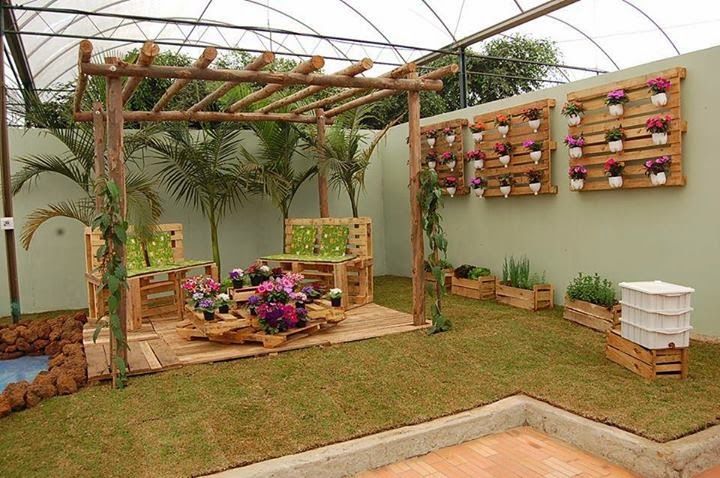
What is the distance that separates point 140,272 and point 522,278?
13.0 ft

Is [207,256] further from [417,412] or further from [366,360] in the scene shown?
[417,412]

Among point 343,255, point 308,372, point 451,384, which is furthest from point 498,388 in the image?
point 343,255

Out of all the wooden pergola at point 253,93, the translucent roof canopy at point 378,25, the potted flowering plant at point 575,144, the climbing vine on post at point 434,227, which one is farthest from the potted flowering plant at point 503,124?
the translucent roof canopy at point 378,25

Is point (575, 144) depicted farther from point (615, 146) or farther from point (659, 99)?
point (659, 99)

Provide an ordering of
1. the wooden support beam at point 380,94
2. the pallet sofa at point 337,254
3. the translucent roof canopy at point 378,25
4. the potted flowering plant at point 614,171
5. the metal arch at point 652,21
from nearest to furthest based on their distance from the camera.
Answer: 1. the wooden support beam at point 380,94
2. the potted flowering plant at point 614,171
3. the pallet sofa at point 337,254
4. the translucent roof canopy at point 378,25
5. the metal arch at point 652,21

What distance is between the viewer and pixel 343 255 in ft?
21.4

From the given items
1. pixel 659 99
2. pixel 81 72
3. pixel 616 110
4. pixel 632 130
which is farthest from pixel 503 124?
pixel 81 72

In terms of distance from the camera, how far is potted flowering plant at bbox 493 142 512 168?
246 inches

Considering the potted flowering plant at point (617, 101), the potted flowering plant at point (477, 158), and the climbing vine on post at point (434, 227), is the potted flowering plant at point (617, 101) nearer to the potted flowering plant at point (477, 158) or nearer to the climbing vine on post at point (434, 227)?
the climbing vine on post at point (434, 227)

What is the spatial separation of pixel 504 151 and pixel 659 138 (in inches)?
71.9

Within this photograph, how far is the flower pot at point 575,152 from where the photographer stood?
540 centimetres

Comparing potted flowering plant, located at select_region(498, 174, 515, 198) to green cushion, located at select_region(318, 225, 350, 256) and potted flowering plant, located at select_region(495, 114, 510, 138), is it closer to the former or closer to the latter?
potted flowering plant, located at select_region(495, 114, 510, 138)

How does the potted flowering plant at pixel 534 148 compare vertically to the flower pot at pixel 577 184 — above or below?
above

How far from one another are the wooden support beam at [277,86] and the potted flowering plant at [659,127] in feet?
8.87
